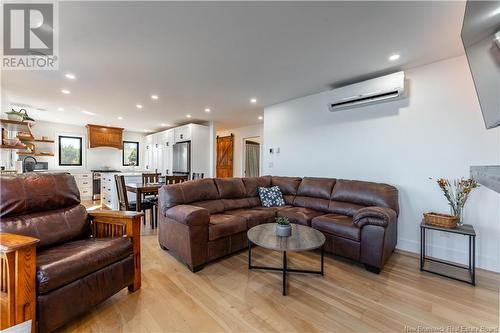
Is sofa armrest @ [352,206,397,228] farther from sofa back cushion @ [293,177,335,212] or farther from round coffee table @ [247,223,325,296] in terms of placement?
sofa back cushion @ [293,177,335,212]

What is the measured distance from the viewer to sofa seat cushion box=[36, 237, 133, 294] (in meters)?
1.37

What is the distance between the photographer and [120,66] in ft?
9.51

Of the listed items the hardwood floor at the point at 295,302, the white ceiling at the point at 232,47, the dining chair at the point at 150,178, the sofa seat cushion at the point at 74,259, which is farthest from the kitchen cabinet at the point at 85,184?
the sofa seat cushion at the point at 74,259

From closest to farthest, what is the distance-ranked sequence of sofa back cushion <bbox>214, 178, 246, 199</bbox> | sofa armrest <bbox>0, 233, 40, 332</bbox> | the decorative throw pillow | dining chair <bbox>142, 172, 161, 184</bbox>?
sofa armrest <bbox>0, 233, 40, 332</bbox> < sofa back cushion <bbox>214, 178, 246, 199</bbox> < the decorative throw pillow < dining chair <bbox>142, 172, 161, 184</bbox>

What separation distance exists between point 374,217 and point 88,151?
8.38 metres

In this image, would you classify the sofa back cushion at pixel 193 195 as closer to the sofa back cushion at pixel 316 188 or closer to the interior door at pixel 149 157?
the sofa back cushion at pixel 316 188

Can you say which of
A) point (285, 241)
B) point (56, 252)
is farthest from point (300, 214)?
point (56, 252)

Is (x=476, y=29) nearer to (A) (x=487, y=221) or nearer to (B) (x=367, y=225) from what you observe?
(B) (x=367, y=225)

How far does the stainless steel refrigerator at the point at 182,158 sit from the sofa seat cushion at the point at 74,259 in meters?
4.25

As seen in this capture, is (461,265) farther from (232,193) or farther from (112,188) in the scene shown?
(112,188)

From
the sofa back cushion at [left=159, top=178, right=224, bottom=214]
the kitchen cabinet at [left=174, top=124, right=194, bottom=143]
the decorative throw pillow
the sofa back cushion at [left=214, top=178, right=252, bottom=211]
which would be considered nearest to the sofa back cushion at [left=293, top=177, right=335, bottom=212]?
the decorative throw pillow

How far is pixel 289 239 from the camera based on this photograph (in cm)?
213

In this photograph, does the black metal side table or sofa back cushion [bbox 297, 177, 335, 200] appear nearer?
the black metal side table

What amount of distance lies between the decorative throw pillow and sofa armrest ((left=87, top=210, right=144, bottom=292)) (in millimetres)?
2140
